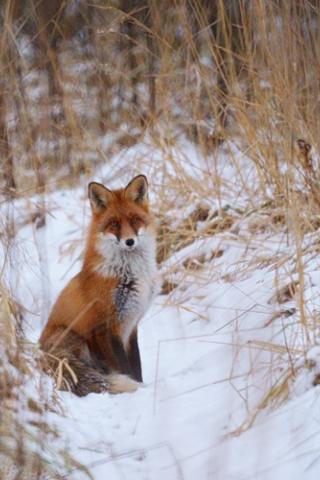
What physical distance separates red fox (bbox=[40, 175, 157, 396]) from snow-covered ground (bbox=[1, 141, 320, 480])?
0.18 meters

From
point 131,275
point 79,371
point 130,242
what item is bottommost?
point 79,371

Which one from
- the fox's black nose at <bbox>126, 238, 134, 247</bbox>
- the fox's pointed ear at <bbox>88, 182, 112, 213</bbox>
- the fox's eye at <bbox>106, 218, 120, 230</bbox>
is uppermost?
the fox's pointed ear at <bbox>88, 182, 112, 213</bbox>

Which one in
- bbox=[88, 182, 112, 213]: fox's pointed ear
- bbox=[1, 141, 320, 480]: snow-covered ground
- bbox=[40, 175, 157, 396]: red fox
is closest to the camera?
bbox=[1, 141, 320, 480]: snow-covered ground

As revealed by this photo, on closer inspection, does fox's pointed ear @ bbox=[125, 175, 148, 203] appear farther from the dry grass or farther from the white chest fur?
the dry grass

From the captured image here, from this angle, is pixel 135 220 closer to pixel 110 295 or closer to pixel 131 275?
pixel 131 275

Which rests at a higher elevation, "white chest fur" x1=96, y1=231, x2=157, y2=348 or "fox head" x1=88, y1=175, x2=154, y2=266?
"fox head" x1=88, y1=175, x2=154, y2=266

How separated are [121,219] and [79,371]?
33.0 inches

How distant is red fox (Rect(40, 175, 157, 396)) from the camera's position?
12.9 ft

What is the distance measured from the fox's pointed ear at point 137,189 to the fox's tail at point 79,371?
2.70 feet

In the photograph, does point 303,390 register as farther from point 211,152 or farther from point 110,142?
point 110,142

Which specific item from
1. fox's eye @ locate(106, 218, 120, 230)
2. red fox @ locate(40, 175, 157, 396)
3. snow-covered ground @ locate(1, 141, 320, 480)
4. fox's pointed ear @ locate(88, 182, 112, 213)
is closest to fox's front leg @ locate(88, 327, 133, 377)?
red fox @ locate(40, 175, 157, 396)

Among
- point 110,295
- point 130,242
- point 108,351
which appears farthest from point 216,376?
point 130,242

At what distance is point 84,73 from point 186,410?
540 centimetres

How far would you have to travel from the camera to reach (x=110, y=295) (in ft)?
13.3
